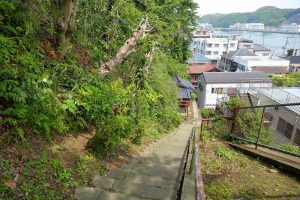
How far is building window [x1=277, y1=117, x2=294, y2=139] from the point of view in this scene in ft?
40.0

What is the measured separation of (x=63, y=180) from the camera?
3.61 metres

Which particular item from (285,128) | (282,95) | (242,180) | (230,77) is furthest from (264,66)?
(242,180)

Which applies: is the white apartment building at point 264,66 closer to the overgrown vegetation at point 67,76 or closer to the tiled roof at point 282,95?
the tiled roof at point 282,95

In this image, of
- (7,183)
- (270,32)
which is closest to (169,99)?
(7,183)

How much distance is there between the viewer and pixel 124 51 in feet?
28.2

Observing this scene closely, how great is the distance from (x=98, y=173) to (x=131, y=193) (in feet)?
2.82

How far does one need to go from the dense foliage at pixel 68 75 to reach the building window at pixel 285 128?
614 centimetres

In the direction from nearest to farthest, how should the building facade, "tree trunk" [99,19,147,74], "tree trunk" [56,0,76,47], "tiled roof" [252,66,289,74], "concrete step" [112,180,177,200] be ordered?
"concrete step" [112,180,177,200] < "tree trunk" [56,0,76,47] < "tree trunk" [99,19,147,74] < the building facade < "tiled roof" [252,66,289,74]

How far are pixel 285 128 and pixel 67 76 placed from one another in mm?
10999

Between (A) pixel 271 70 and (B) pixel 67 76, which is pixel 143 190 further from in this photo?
(A) pixel 271 70

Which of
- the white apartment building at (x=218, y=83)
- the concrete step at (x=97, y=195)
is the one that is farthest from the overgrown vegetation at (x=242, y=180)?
the white apartment building at (x=218, y=83)

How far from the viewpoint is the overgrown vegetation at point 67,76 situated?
4.12 metres

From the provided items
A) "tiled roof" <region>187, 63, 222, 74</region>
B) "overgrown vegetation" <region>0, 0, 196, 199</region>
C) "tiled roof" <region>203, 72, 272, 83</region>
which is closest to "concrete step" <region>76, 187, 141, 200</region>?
"overgrown vegetation" <region>0, 0, 196, 199</region>

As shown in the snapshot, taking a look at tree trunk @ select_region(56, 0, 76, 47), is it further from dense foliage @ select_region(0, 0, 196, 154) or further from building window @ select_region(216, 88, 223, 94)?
building window @ select_region(216, 88, 223, 94)
